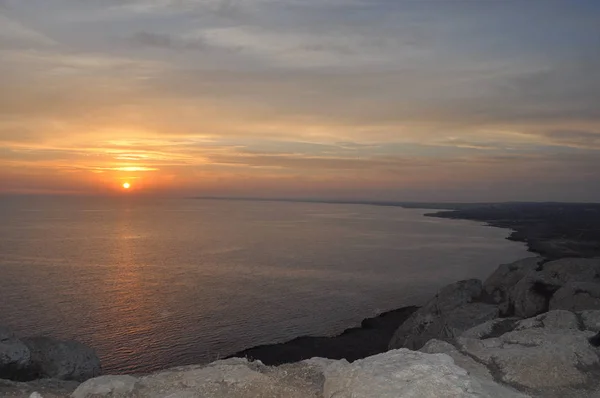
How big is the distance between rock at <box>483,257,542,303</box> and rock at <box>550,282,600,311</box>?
7097mm

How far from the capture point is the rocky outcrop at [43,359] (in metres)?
16.0

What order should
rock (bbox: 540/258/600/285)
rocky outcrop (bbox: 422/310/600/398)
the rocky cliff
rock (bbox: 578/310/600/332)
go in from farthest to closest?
rock (bbox: 540/258/600/285), rock (bbox: 578/310/600/332), rocky outcrop (bbox: 422/310/600/398), the rocky cliff

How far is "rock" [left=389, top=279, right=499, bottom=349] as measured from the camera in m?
28.4

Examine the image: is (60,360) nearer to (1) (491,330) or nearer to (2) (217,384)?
(2) (217,384)

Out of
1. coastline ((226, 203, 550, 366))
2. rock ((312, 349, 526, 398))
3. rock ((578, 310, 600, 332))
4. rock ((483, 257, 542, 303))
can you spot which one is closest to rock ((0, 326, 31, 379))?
rock ((312, 349, 526, 398))

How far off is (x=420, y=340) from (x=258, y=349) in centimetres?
1470

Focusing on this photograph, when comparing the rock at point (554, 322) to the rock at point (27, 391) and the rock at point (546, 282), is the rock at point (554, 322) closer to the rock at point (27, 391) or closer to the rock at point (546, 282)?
the rock at point (546, 282)

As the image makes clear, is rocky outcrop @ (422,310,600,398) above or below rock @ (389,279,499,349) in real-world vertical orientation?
above

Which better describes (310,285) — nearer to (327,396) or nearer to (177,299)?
(177,299)

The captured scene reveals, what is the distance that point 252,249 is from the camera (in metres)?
107

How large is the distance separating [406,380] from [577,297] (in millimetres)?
18981

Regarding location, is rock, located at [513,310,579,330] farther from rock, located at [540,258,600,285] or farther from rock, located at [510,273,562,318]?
rock, located at [540,258,600,285]

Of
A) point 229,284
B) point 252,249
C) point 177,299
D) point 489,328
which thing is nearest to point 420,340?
point 489,328

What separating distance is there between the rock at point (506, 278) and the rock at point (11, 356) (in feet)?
92.0
